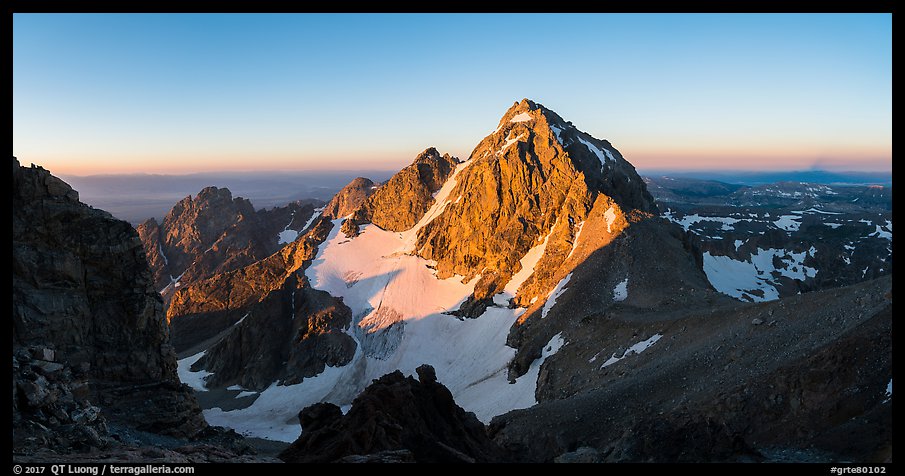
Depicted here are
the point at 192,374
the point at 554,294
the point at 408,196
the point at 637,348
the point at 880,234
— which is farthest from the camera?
the point at 880,234

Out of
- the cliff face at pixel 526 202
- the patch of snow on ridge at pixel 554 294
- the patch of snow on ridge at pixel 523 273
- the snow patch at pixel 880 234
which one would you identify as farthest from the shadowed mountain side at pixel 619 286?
the snow patch at pixel 880 234

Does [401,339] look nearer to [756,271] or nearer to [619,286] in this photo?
[619,286]

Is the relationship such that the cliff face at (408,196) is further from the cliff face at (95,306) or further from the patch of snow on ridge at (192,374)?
the cliff face at (95,306)

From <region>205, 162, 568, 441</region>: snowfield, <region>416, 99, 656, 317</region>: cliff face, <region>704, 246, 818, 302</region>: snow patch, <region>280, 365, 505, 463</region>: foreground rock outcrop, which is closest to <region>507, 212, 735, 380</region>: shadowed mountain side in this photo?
<region>205, 162, 568, 441</region>: snowfield

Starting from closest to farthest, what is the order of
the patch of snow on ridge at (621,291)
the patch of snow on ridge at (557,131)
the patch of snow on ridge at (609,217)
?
the patch of snow on ridge at (621,291) → the patch of snow on ridge at (609,217) → the patch of snow on ridge at (557,131)

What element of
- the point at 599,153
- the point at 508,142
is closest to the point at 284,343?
the point at 508,142

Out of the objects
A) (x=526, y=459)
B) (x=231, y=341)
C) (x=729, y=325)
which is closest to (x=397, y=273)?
Answer: (x=231, y=341)

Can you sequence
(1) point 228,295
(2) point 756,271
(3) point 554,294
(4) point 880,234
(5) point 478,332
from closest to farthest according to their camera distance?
1. (3) point 554,294
2. (5) point 478,332
3. (2) point 756,271
4. (1) point 228,295
5. (4) point 880,234
